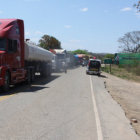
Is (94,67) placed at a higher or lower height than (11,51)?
lower

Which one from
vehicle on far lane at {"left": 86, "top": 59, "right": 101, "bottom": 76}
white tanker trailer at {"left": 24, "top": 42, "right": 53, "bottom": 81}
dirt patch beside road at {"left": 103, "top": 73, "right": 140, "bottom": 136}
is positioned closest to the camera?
dirt patch beside road at {"left": 103, "top": 73, "right": 140, "bottom": 136}

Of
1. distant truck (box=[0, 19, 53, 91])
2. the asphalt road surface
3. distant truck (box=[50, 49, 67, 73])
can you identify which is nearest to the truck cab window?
distant truck (box=[0, 19, 53, 91])

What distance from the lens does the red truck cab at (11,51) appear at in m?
15.5

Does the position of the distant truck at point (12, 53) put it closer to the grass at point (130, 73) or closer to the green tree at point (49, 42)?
the grass at point (130, 73)

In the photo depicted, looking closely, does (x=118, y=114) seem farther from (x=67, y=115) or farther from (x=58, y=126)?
(x=58, y=126)

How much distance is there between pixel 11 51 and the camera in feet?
53.9


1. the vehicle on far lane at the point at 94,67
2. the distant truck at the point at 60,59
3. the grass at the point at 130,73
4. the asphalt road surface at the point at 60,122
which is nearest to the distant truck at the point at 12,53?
the asphalt road surface at the point at 60,122

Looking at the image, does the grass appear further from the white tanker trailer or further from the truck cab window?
the truck cab window

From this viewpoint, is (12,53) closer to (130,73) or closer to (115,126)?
(115,126)

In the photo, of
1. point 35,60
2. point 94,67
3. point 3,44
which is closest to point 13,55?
point 3,44

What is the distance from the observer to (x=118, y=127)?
8281mm

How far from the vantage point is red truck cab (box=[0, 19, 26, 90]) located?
15508 mm

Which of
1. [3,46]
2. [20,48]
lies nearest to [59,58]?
[20,48]

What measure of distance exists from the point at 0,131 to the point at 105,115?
162 inches
